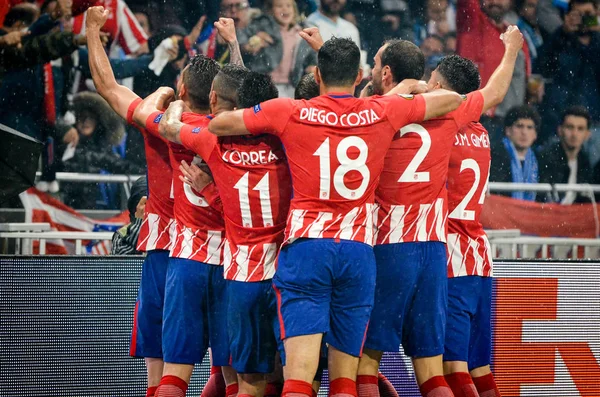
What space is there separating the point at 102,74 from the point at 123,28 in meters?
5.95

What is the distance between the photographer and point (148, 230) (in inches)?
204

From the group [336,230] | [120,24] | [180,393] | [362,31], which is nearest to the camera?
[336,230]

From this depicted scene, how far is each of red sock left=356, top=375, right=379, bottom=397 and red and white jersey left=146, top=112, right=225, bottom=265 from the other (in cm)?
104

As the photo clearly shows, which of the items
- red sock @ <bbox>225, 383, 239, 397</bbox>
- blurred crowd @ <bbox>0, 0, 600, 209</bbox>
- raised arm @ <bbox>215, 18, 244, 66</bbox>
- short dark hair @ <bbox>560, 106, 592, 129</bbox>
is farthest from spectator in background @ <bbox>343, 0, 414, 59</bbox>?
red sock @ <bbox>225, 383, 239, 397</bbox>

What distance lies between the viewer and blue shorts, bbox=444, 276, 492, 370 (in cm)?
509

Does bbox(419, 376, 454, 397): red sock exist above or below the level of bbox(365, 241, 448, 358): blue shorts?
Result: below

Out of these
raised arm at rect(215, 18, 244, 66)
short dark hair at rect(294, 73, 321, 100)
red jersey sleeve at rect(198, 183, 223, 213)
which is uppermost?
raised arm at rect(215, 18, 244, 66)

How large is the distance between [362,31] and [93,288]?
6835mm

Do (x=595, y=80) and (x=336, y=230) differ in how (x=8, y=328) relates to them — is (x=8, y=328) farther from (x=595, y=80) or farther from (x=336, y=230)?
(x=595, y=80)

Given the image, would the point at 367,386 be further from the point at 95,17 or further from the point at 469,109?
the point at 95,17

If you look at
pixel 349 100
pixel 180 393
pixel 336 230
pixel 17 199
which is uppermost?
pixel 349 100

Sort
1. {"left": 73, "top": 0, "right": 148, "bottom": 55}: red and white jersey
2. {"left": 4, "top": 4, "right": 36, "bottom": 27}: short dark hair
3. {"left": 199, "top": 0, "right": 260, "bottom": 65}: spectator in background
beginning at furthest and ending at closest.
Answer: {"left": 199, "top": 0, "right": 260, "bottom": 65}: spectator in background, {"left": 73, "top": 0, "right": 148, "bottom": 55}: red and white jersey, {"left": 4, "top": 4, "right": 36, "bottom": 27}: short dark hair

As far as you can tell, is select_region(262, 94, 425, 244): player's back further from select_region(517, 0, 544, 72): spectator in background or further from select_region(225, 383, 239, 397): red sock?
select_region(517, 0, 544, 72): spectator in background

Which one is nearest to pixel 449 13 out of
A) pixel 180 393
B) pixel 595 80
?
pixel 595 80
